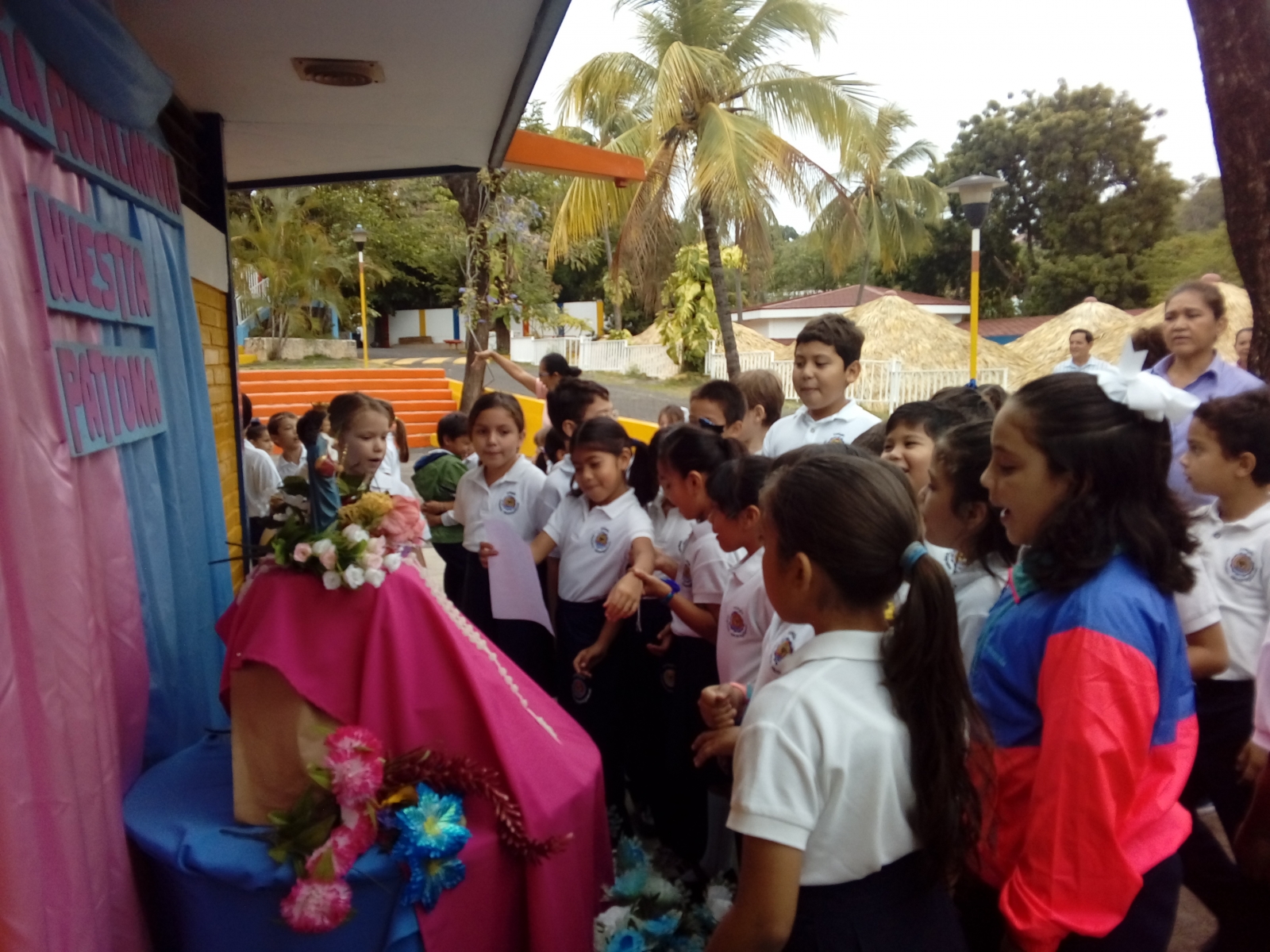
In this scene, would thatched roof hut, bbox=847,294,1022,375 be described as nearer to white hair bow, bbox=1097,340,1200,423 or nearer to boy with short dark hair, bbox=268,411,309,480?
boy with short dark hair, bbox=268,411,309,480

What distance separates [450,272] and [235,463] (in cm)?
2827

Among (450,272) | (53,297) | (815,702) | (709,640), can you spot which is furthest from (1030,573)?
(450,272)

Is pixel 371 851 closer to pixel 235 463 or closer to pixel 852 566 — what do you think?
pixel 852 566

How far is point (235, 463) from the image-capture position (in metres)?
4.86

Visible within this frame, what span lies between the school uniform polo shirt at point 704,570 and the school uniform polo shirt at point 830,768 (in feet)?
4.33

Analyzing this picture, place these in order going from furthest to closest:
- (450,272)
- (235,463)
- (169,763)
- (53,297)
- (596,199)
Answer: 1. (450,272)
2. (596,199)
3. (235,463)
4. (169,763)
5. (53,297)

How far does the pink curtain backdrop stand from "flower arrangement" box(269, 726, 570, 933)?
385 millimetres

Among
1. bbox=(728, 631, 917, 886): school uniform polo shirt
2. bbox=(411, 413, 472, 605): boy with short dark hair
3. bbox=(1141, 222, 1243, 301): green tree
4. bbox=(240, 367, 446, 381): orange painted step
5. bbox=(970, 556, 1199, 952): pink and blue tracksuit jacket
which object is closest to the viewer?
bbox=(728, 631, 917, 886): school uniform polo shirt

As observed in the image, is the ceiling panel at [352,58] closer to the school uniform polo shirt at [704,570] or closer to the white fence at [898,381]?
the school uniform polo shirt at [704,570]

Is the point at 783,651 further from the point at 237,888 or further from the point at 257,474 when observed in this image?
the point at 257,474

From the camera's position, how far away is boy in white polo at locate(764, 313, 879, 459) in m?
3.89

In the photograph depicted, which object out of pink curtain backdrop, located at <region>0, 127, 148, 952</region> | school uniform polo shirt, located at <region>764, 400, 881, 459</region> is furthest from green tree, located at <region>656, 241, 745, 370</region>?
pink curtain backdrop, located at <region>0, 127, 148, 952</region>

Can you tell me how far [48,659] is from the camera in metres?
1.84

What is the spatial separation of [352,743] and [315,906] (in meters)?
0.32
